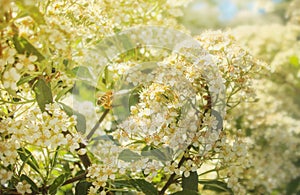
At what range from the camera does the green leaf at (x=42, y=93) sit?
33.6 inches

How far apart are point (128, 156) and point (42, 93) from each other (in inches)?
7.8

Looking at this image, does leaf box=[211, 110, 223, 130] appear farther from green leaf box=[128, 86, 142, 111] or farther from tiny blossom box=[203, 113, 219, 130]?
green leaf box=[128, 86, 142, 111]

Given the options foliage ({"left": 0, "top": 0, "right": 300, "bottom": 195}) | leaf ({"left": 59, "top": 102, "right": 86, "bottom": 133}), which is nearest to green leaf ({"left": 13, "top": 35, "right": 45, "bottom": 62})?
foliage ({"left": 0, "top": 0, "right": 300, "bottom": 195})

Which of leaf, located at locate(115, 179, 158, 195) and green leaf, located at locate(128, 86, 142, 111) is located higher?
green leaf, located at locate(128, 86, 142, 111)

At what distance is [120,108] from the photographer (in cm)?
111

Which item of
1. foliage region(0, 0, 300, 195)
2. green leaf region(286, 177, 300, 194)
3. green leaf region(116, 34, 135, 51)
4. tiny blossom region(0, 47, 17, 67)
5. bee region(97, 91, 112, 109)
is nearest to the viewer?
tiny blossom region(0, 47, 17, 67)

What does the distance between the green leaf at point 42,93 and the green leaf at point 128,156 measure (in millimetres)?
165

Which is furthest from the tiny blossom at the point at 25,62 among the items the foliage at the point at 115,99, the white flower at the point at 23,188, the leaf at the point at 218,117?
the leaf at the point at 218,117

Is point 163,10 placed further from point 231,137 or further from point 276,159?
point 276,159

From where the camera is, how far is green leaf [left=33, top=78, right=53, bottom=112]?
33.6 inches

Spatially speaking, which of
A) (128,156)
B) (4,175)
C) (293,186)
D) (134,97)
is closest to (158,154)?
(128,156)

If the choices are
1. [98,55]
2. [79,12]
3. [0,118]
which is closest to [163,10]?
[98,55]

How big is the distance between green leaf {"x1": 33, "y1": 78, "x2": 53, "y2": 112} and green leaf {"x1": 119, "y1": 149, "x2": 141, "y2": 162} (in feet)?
0.54

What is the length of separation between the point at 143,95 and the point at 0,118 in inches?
10.7
